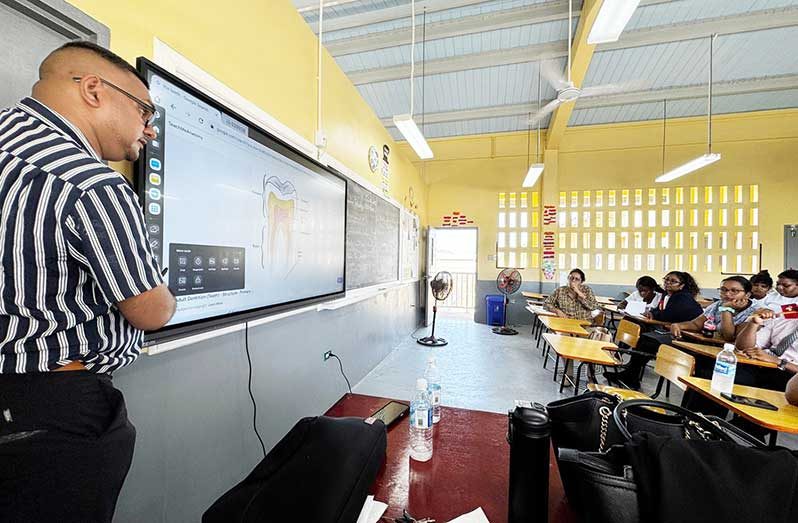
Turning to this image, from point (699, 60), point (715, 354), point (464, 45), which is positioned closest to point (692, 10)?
point (699, 60)

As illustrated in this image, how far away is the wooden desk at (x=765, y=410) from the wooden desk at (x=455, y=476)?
1317 millimetres

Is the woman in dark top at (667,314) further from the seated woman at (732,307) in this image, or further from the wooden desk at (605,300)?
the wooden desk at (605,300)

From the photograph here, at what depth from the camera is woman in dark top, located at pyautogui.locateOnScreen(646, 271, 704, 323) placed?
407 centimetres

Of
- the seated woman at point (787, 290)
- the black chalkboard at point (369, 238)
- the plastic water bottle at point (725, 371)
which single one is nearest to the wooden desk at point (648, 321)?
the seated woman at point (787, 290)

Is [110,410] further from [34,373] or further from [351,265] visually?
[351,265]

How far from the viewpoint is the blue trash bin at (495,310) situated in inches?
271

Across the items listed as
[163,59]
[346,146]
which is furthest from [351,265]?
[163,59]

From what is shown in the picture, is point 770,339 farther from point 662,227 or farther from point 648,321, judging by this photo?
point 662,227

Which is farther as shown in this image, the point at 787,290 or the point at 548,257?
the point at 548,257

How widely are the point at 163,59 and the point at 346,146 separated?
1794 mm

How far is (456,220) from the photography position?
24.2ft

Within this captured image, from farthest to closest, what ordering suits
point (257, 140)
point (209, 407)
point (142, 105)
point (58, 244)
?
point (257, 140) < point (209, 407) < point (142, 105) < point (58, 244)

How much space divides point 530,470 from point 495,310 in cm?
652

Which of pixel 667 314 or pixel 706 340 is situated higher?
pixel 667 314
